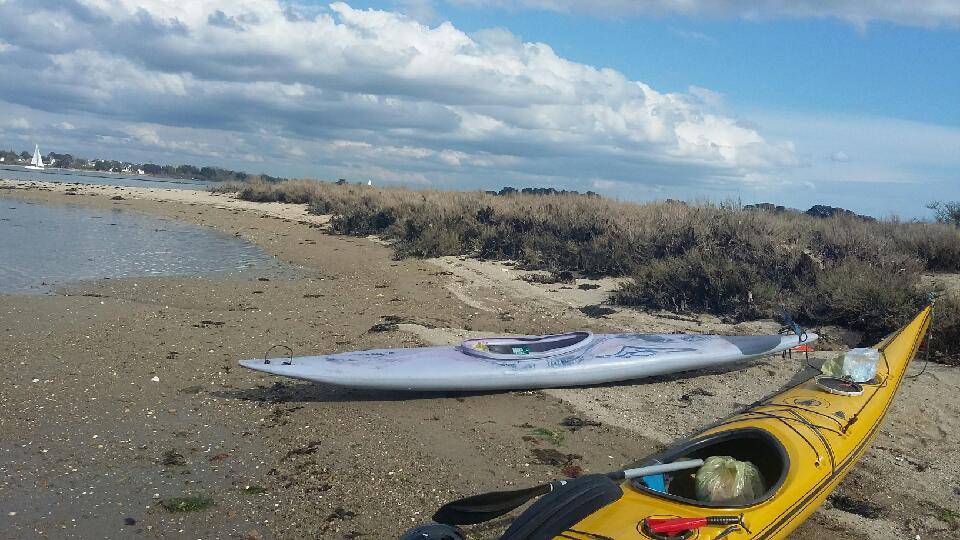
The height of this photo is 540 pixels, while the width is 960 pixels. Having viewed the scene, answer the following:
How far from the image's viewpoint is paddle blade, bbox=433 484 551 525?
3383 mm

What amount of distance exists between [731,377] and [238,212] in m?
24.6

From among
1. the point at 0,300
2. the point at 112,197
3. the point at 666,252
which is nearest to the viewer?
the point at 0,300

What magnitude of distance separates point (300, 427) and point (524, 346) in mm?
2481

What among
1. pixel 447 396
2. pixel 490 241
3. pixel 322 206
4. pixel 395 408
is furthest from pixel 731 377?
pixel 322 206

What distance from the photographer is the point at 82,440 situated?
208 inches

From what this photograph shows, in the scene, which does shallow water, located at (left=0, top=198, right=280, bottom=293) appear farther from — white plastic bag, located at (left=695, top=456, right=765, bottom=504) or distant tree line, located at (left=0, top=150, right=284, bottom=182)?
distant tree line, located at (left=0, top=150, right=284, bottom=182)

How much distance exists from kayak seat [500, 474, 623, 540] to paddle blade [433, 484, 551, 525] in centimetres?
18

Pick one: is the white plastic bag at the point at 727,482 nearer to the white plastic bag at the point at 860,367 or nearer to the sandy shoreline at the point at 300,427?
the sandy shoreline at the point at 300,427

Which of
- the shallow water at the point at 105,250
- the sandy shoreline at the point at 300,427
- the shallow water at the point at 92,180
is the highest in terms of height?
the shallow water at the point at 92,180

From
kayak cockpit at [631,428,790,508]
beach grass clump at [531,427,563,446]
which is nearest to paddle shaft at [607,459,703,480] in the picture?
kayak cockpit at [631,428,790,508]

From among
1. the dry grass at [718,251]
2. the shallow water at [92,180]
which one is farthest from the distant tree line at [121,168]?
the dry grass at [718,251]

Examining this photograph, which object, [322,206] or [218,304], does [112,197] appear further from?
[218,304]

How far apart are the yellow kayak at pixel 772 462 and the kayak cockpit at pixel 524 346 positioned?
85.8 inches

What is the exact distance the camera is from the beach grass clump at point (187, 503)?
4328 mm
